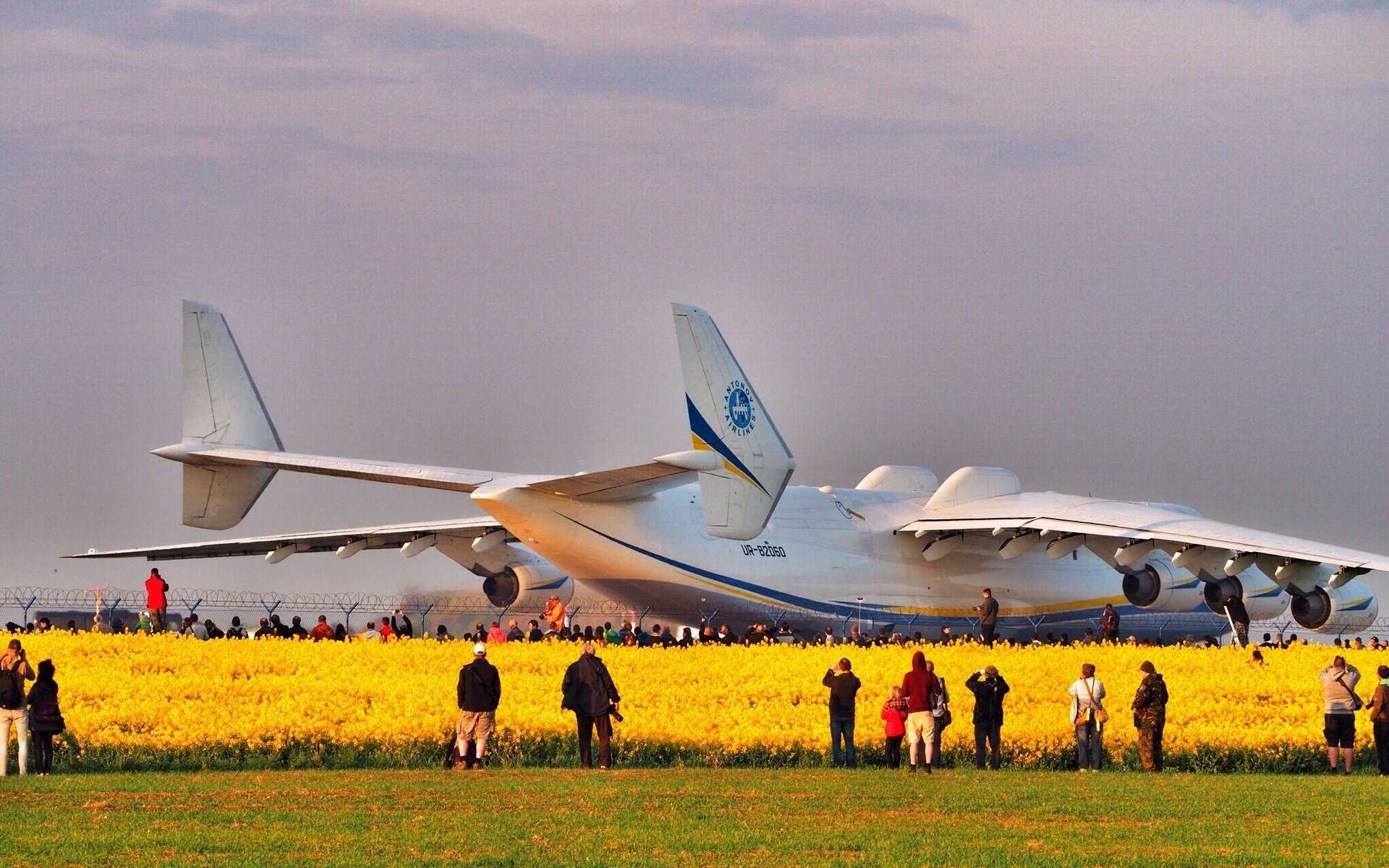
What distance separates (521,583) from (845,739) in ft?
64.6

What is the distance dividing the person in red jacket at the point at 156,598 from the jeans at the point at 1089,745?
16773 mm

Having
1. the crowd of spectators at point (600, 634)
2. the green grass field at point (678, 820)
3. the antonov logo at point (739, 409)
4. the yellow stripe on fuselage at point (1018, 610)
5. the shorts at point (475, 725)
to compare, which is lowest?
the green grass field at point (678, 820)

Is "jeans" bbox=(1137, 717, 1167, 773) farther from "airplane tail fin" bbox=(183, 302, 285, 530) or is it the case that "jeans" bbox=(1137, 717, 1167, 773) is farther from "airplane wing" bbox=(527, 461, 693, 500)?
"airplane tail fin" bbox=(183, 302, 285, 530)

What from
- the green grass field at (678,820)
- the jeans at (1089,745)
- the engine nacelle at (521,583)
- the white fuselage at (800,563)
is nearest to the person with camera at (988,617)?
Result: the white fuselage at (800,563)

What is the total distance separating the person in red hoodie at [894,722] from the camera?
19.4 metres

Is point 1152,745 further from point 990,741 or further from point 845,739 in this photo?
point 845,739

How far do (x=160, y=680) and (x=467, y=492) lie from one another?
9945 mm

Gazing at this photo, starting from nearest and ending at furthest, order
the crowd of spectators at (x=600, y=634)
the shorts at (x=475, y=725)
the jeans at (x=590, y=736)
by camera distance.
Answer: the shorts at (x=475, y=725) < the jeans at (x=590, y=736) < the crowd of spectators at (x=600, y=634)

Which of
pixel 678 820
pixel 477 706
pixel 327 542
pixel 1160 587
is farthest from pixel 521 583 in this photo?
pixel 678 820

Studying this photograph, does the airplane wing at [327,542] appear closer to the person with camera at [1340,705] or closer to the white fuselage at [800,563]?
the white fuselage at [800,563]

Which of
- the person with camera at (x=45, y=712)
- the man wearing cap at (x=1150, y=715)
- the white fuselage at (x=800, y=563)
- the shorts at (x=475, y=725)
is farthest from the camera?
the white fuselage at (x=800, y=563)

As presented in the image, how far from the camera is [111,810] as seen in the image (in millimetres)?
13945

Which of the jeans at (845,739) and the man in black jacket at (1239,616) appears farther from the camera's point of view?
the man in black jacket at (1239,616)

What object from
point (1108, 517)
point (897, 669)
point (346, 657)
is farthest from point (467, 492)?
point (1108, 517)
